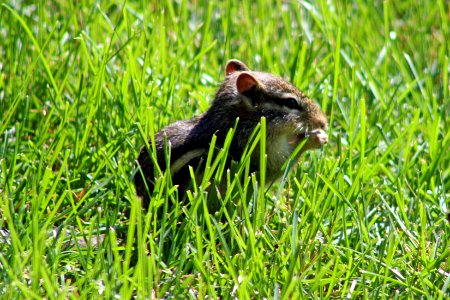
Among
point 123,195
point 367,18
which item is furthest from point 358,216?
point 367,18

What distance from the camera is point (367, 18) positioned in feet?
19.8

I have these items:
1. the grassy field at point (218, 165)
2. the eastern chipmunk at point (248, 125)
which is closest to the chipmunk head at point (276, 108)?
the eastern chipmunk at point (248, 125)

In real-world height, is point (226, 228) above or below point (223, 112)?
below

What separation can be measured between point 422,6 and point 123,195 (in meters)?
3.36

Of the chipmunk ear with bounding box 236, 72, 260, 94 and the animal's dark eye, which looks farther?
the animal's dark eye

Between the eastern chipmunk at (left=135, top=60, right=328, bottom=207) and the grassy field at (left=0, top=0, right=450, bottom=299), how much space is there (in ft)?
0.41

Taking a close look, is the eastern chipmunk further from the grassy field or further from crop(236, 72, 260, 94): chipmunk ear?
the grassy field

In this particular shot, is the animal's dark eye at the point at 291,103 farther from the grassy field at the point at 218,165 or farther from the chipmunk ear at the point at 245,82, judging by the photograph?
the grassy field at the point at 218,165

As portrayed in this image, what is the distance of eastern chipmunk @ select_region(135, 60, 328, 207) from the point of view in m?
4.11

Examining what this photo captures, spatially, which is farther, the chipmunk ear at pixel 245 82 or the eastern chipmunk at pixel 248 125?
the chipmunk ear at pixel 245 82

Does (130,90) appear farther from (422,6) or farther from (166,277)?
(422,6)

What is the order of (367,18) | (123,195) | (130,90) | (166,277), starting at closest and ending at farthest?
(166,277) < (123,195) < (130,90) < (367,18)

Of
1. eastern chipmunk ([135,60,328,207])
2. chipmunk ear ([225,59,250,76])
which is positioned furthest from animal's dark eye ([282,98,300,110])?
chipmunk ear ([225,59,250,76])

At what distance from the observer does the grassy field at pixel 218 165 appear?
10.9ft
